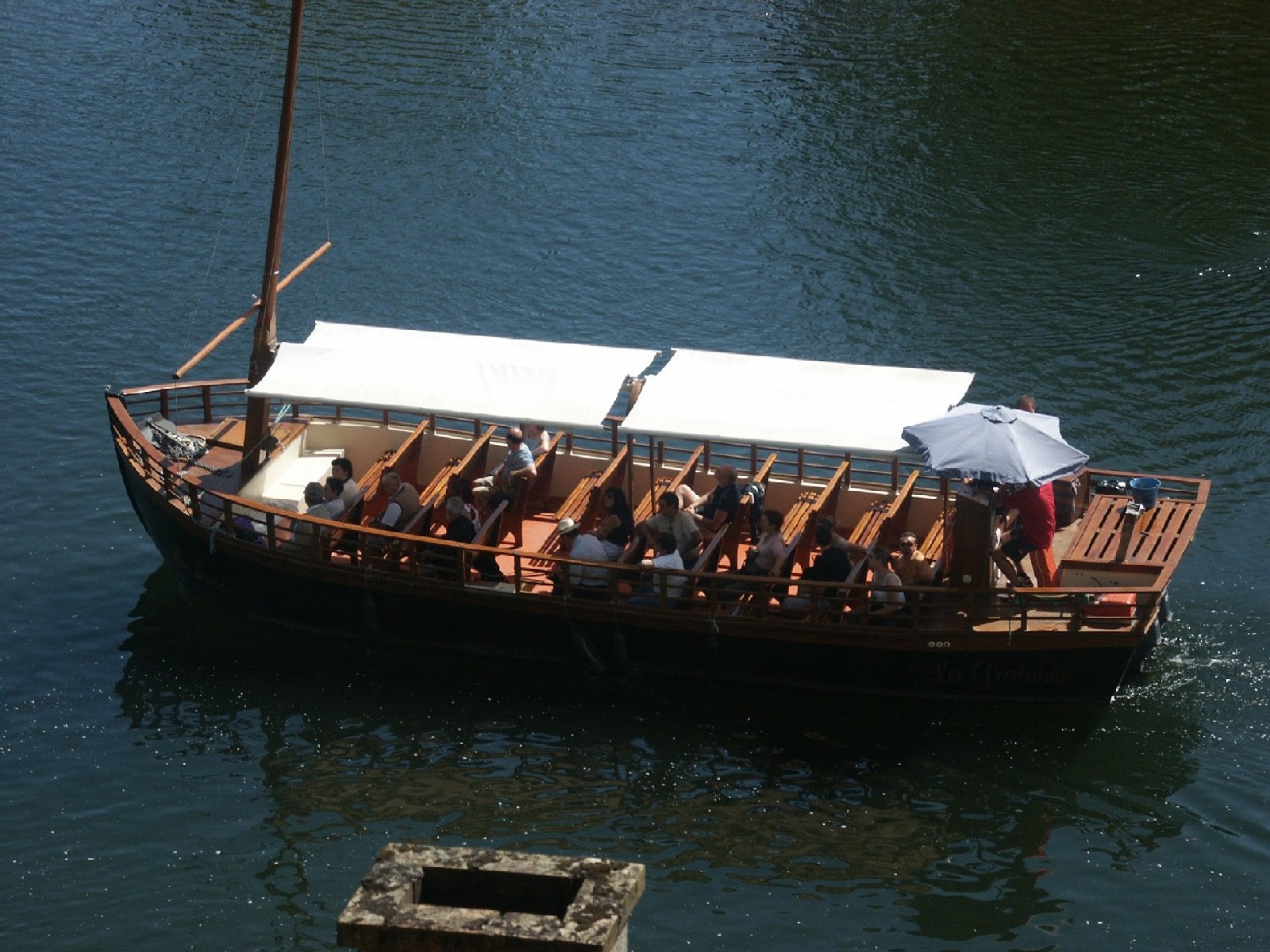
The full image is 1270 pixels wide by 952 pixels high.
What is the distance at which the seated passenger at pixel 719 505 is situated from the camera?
76.9 ft

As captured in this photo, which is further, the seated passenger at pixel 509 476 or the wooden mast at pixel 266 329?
the wooden mast at pixel 266 329

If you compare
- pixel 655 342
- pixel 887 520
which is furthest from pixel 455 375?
pixel 655 342

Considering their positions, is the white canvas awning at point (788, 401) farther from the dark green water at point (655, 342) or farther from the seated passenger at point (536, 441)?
the dark green water at point (655, 342)

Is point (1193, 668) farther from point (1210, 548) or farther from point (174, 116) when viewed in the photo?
point (174, 116)

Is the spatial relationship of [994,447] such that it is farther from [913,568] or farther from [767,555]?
[767,555]

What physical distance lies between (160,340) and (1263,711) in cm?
2341

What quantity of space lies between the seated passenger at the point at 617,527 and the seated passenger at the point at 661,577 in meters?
0.61

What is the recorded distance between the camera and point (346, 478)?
24469mm

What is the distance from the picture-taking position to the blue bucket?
76.2 feet

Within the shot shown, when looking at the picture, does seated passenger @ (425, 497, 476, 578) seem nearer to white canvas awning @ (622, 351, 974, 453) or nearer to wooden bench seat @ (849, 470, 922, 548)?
white canvas awning @ (622, 351, 974, 453)

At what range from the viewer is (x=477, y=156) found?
145 feet

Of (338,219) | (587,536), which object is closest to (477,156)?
(338,219)

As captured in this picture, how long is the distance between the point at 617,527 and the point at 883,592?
3.79 meters

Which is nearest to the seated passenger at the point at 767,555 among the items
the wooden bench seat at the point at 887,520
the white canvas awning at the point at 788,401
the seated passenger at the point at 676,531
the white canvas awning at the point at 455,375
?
the seated passenger at the point at 676,531
